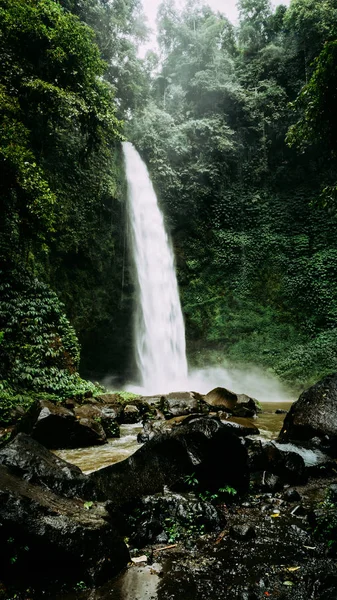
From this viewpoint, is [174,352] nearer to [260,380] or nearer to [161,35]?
[260,380]

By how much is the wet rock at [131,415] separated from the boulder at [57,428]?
74.2 inches

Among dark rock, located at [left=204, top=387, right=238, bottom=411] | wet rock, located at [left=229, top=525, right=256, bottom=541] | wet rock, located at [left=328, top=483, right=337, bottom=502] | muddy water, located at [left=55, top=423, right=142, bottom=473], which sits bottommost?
wet rock, located at [left=229, top=525, right=256, bottom=541]

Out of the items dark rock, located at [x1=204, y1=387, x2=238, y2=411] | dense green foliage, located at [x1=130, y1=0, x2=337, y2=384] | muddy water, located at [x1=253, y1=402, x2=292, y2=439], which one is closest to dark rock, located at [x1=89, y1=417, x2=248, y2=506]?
muddy water, located at [x1=253, y1=402, x2=292, y2=439]

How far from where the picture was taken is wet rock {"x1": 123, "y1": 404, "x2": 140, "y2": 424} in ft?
25.7

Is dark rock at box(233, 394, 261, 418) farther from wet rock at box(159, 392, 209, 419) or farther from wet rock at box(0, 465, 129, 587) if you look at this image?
wet rock at box(0, 465, 129, 587)

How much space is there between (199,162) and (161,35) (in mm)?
9539

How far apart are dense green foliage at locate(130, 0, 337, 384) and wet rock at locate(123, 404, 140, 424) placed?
29.2 feet

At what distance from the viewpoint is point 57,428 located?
5.59 meters

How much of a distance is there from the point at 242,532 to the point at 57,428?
381cm

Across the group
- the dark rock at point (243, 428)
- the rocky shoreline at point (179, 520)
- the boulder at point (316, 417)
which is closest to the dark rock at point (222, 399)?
the dark rock at point (243, 428)

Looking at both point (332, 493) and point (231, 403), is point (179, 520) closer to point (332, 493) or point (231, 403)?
point (332, 493)

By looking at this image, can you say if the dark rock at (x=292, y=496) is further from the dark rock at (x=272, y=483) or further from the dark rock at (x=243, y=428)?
the dark rock at (x=243, y=428)

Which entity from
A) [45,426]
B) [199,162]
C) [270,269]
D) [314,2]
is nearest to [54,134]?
[199,162]

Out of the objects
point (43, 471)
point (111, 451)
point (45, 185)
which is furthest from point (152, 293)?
point (43, 471)
